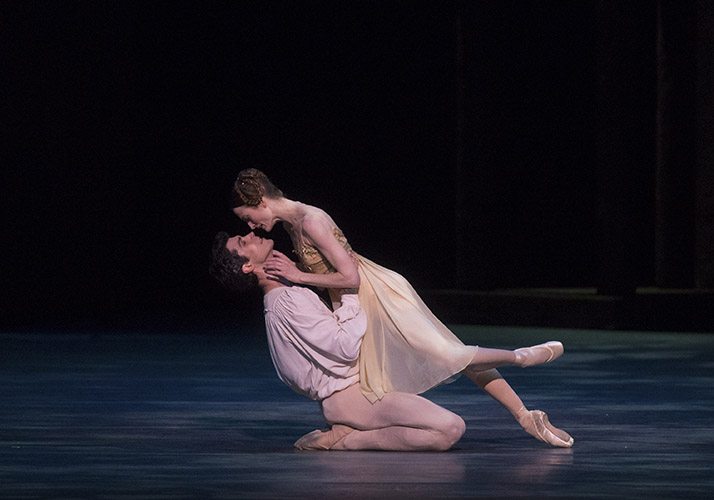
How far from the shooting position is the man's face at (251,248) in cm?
607

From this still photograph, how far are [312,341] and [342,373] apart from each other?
0.17m

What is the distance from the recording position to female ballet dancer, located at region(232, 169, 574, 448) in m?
5.92

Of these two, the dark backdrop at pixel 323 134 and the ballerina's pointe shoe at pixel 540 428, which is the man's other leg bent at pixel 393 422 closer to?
the ballerina's pointe shoe at pixel 540 428

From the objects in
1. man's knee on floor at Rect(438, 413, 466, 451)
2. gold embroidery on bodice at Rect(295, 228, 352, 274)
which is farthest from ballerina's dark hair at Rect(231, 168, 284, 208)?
man's knee on floor at Rect(438, 413, 466, 451)

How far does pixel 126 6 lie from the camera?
15.0 meters

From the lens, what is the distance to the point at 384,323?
19.8 feet

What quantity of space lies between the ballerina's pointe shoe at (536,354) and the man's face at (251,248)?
1.04 meters

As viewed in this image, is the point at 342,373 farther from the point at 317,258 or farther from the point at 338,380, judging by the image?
the point at 317,258

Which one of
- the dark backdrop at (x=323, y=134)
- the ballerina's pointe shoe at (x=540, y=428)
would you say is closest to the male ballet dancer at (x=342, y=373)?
the ballerina's pointe shoe at (x=540, y=428)

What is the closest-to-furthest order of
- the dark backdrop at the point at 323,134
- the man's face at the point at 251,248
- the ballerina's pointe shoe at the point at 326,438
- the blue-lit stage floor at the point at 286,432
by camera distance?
1. the blue-lit stage floor at the point at 286,432
2. the ballerina's pointe shoe at the point at 326,438
3. the man's face at the point at 251,248
4. the dark backdrop at the point at 323,134

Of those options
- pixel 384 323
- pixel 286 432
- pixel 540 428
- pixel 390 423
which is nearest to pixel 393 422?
pixel 390 423

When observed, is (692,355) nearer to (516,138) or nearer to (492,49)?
(492,49)

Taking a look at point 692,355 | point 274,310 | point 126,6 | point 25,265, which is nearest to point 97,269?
point 25,265

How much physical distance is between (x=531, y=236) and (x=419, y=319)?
9.33m
